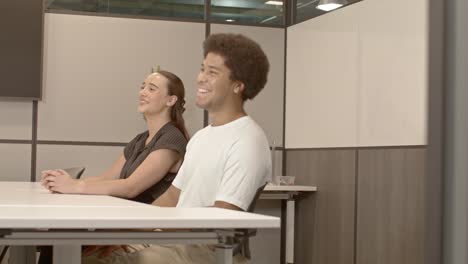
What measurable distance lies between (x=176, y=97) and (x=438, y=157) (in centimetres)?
281

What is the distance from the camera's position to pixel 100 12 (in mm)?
4816

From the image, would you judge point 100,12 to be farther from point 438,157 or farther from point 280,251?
point 438,157

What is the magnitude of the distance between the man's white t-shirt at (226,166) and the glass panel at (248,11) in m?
2.62

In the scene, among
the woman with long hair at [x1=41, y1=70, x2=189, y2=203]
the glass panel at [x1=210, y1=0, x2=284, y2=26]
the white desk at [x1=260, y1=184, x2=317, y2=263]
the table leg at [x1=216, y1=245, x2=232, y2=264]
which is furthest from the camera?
the glass panel at [x1=210, y1=0, x2=284, y2=26]

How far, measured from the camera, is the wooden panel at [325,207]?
4.25 meters

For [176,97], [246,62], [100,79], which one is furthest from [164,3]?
[246,62]

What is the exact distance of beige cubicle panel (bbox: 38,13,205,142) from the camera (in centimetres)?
471

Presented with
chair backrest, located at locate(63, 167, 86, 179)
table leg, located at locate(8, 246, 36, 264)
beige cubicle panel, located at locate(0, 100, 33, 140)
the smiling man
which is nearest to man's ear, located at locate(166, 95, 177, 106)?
chair backrest, located at locate(63, 167, 86, 179)

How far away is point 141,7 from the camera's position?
4902 millimetres

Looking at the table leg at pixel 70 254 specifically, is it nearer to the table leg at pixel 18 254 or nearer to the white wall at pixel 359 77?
the table leg at pixel 18 254

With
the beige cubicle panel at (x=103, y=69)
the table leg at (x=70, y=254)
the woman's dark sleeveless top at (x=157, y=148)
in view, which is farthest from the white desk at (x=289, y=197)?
the table leg at (x=70, y=254)

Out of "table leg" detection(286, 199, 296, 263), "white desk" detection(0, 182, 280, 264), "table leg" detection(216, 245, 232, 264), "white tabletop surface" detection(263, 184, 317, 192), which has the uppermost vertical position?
"white desk" detection(0, 182, 280, 264)

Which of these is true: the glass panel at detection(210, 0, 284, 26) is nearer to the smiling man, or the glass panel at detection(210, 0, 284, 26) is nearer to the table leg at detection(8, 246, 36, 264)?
the smiling man

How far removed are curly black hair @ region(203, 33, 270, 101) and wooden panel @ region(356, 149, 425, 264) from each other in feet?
4.37
